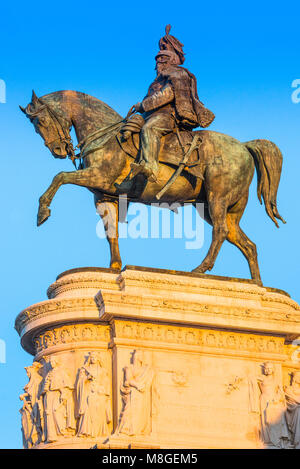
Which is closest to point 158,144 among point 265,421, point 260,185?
point 260,185

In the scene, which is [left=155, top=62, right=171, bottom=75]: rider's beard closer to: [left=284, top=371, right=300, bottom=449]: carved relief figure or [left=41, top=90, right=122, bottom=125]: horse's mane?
[left=41, top=90, right=122, bottom=125]: horse's mane

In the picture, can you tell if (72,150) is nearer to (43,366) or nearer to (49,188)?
(49,188)

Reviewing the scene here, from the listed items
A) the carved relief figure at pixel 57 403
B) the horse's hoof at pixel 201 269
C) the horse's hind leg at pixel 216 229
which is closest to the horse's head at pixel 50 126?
the horse's hind leg at pixel 216 229

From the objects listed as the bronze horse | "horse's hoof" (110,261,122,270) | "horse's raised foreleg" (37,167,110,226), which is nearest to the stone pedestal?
"horse's hoof" (110,261,122,270)

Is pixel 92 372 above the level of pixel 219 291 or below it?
below

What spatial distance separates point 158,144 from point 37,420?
21.8 feet

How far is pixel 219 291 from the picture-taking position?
25922mm

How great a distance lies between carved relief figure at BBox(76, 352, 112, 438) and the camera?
78.3 ft

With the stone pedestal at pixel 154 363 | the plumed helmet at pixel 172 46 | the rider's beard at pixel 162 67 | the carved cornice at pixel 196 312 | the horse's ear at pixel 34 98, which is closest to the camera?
the stone pedestal at pixel 154 363

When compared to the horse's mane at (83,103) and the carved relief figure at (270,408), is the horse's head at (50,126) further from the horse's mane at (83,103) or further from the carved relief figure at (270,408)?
the carved relief figure at (270,408)

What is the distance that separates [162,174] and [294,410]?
5.97m

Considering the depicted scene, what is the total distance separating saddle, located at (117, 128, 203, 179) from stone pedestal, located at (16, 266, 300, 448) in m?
2.67

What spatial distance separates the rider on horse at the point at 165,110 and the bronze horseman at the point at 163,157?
23 millimetres

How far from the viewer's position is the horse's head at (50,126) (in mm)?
27547
